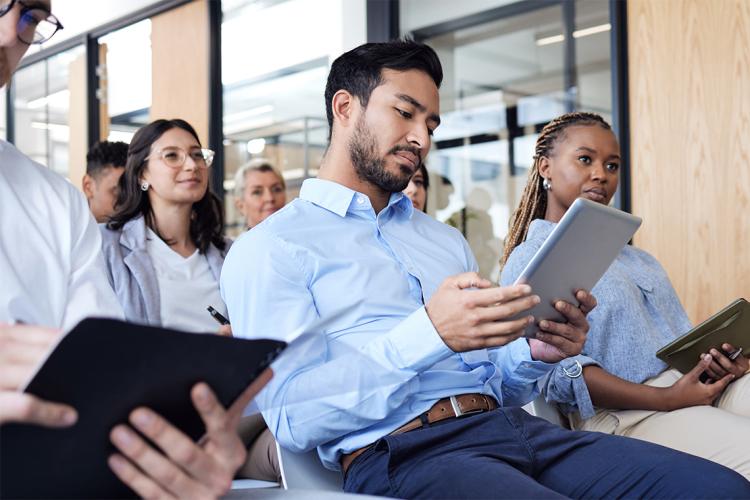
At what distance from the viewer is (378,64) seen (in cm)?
202

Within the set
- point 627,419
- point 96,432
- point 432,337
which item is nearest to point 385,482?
point 432,337

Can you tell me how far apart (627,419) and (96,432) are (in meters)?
1.60

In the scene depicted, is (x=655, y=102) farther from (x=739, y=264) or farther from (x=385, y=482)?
(x=385, y=482)

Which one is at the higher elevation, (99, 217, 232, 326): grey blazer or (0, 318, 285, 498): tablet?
(99, 217, 232, 326): grey blazer

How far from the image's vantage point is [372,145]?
1.97m

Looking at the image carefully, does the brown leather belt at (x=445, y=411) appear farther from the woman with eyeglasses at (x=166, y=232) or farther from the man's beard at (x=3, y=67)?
the woman with eyeglasses at (x=166, y=232)

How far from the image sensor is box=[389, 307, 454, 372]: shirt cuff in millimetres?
1444

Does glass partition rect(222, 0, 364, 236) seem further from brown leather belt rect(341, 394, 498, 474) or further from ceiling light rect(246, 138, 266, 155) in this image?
brown leather belt rect(341, 394, 498, 474)

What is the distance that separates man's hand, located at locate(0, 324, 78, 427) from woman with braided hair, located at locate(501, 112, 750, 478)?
143 cm

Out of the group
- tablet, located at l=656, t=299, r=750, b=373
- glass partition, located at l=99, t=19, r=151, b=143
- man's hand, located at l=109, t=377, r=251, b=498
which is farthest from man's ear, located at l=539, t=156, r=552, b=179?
glass partition, located at l=99, t=19, r=151, b=143

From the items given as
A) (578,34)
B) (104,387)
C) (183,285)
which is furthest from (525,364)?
(578,34)

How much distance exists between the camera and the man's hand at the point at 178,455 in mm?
882

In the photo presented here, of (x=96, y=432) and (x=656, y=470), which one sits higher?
Result: (x=96, y=432)

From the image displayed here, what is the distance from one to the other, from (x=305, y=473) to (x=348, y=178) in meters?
0.68
